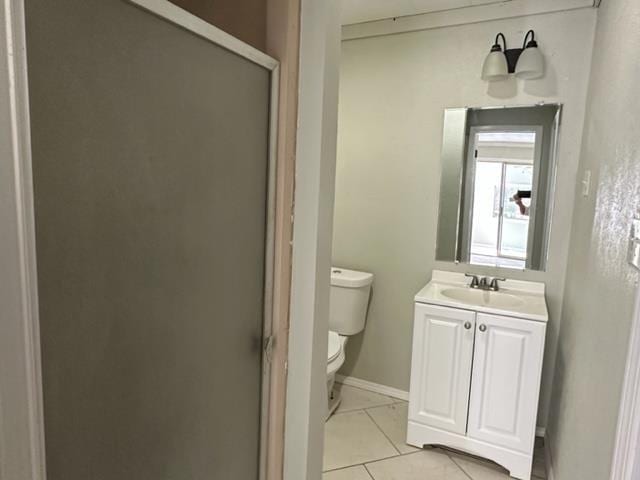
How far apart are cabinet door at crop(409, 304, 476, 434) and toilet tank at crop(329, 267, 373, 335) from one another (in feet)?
1.72

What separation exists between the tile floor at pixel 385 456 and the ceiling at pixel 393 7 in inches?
94.8

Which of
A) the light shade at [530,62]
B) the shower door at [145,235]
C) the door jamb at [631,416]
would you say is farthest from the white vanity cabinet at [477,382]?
the shower door at [145,235]

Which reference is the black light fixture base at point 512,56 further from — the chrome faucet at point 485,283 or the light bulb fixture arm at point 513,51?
the chrome faucet at point 485,283

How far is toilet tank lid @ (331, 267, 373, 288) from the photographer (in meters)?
2.65

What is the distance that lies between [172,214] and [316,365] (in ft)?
2.17

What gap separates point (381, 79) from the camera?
2.67 meters

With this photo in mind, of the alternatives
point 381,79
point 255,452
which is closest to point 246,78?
point 255,452

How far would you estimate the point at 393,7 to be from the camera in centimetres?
241

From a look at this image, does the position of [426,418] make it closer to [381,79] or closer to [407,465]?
[407,465]

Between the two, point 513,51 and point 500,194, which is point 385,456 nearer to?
point 500,194

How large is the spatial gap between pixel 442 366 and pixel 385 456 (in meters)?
0.57

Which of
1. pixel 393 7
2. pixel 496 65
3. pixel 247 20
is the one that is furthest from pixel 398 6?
pixel 247 20

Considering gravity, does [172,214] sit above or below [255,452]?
above

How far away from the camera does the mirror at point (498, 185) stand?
7.66 ft
